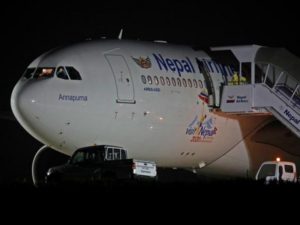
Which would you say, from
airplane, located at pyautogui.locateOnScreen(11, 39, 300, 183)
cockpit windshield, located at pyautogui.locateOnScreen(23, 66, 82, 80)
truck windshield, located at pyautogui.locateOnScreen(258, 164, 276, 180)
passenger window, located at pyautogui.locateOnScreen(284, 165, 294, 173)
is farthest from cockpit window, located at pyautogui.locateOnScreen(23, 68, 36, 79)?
passenger window, located at pyautogui.locateOnScreen(284, 165, 294, 173)

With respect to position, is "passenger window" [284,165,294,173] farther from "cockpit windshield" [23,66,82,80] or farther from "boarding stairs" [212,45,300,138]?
"cockpit windshield" [23,66,82,80]

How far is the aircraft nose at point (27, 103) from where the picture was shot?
30.1 meters

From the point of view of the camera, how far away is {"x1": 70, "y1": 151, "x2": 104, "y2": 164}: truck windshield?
30.1 m

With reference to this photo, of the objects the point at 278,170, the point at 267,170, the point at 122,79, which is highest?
the point at 122,79

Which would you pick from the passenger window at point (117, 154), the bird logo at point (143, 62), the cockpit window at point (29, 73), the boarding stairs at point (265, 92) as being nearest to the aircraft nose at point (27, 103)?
the cockpit window at point (29, 73)

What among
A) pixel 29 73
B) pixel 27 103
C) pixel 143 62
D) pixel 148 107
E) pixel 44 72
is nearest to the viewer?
pixel 27 103

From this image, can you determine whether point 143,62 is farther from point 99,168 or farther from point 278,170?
point 278,170

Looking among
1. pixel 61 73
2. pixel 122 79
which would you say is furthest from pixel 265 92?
pixel 61 73

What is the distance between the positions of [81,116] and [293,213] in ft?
40.7

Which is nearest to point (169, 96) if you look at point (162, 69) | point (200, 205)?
point (162, 69)

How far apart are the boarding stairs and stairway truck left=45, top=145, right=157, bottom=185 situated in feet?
16.8

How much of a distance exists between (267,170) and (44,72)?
9.40m

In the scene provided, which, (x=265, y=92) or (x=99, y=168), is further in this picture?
(x=265, y=92)

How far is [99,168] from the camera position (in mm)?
28453
